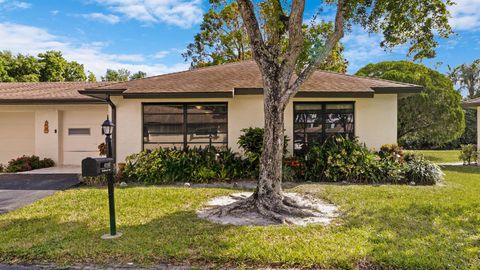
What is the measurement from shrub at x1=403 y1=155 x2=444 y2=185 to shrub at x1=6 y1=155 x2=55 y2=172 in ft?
43.9

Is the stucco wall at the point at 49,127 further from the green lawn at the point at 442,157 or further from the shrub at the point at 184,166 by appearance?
the green lawn at the point at 442,157

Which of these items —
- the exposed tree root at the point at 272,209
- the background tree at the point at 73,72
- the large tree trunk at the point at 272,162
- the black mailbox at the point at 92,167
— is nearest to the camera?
the black mailbox at the point at 92,167

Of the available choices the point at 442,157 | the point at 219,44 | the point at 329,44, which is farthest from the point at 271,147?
the point at 219,44

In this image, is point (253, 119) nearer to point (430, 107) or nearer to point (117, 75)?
point (430, 107)

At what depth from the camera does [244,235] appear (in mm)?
4367

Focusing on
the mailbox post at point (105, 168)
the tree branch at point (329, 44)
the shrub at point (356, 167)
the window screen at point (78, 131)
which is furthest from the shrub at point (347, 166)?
the window screen at point (78, 131)

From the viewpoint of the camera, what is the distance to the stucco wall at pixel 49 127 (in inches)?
465

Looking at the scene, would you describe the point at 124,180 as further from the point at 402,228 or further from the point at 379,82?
the point at 379,82

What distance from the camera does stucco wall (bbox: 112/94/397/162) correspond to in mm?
9727

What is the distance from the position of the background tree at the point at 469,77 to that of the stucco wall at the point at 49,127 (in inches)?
1625

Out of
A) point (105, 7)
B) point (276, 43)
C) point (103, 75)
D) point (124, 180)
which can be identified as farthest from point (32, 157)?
point (103, 75)

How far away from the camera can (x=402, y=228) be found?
4.61m

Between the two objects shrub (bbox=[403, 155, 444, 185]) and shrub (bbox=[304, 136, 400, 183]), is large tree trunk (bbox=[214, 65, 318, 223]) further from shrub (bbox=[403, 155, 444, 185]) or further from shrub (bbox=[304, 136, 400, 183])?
shrub (bbox=[403, 155, 444, 185])

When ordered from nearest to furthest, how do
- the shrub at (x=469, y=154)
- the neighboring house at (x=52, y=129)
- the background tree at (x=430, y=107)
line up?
1. the neighboring house at (x=52, y=129)
2. the shrub at (x=469, y=154)
3. the background tree at (x=430, y=107)
